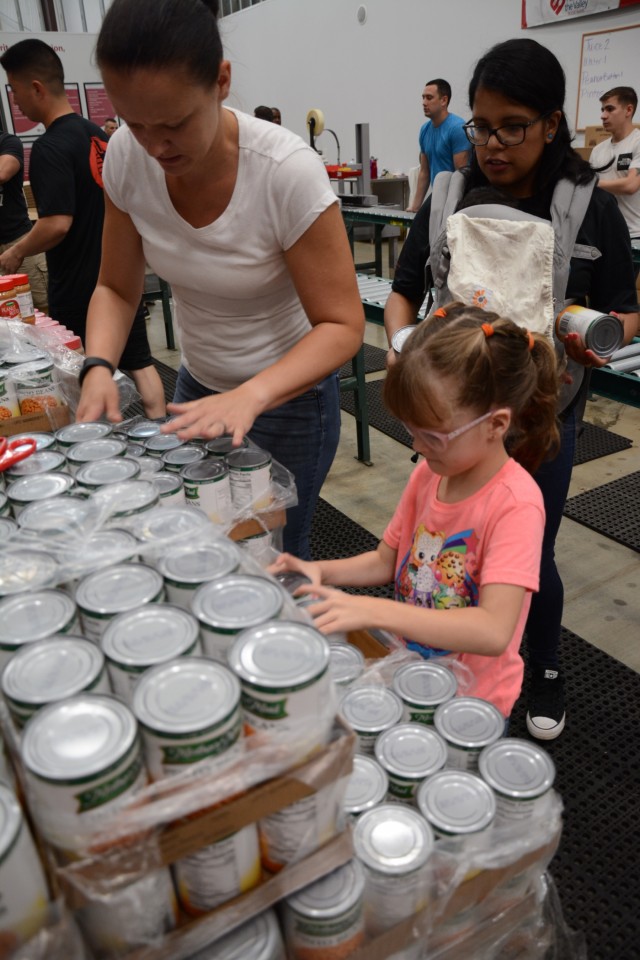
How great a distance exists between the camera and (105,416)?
1.35 metres

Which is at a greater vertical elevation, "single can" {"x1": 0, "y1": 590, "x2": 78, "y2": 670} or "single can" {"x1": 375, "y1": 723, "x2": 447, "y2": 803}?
"single can" {"x1": 0, "y1": 590, "x2": 78, "y2": 670}

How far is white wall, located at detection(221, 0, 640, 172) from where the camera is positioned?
6262mm

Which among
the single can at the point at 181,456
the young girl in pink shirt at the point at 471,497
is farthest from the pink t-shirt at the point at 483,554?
the single can at the point at 181,456

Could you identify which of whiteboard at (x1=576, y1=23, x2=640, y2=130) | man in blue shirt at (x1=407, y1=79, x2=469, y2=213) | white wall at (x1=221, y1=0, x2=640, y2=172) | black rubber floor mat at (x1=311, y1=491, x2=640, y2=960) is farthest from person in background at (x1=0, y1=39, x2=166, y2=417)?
whiteboard at (x1=576, y1=23, x2=640, y2=130)

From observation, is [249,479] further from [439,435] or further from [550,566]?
[550,566]

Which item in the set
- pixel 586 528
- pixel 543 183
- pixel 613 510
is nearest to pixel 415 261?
pixel 543 183

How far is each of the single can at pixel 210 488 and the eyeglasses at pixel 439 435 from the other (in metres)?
0.33

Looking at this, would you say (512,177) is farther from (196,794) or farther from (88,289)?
(88,289)

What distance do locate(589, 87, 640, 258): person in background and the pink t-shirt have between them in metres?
3.71

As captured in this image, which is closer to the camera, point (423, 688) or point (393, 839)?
point (393, 839)

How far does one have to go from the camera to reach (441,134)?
582 cm

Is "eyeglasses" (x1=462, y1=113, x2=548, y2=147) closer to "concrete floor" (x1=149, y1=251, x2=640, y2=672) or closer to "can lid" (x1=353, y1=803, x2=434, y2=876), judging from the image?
"can lid" (x1=353, y1=803, x2=434, y2=876)

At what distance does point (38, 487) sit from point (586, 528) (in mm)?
2386

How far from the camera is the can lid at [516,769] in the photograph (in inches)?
32.6
